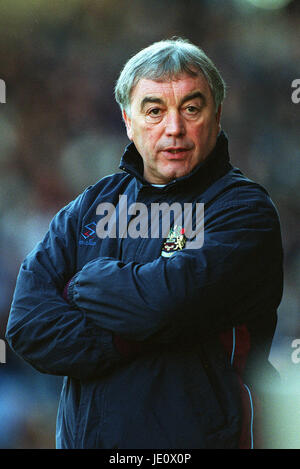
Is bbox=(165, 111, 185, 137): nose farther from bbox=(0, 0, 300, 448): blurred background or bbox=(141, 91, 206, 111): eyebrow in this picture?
bbox=(0, 0, 300, 448): blurred background

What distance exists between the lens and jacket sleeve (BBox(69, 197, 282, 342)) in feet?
4.03

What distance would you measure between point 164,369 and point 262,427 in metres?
0.27

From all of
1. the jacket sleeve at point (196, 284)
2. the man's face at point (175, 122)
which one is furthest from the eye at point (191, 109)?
the jacket sleeve at point (196, 284)

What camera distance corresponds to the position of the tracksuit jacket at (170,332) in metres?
1.24

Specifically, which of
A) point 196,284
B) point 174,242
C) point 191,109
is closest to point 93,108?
point 191,109

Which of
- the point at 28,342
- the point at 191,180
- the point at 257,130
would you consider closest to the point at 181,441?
the point at 28,342

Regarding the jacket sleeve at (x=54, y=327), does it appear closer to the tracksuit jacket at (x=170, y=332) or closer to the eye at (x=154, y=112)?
the tracksuit jacket at (x=170, y=332)

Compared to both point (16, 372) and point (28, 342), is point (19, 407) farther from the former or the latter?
point (28, 342)

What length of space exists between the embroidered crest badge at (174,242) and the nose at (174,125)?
223mm

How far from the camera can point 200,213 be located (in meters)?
1.36

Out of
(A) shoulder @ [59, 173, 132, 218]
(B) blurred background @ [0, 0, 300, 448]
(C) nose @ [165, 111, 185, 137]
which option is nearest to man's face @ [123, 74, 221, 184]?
(C) nose @ [165, 111, 185, 137]

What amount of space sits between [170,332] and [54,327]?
27 cm

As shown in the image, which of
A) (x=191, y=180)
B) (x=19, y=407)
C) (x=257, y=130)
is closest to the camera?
(x=191, y=180)

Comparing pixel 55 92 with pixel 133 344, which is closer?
pixel 133 344
